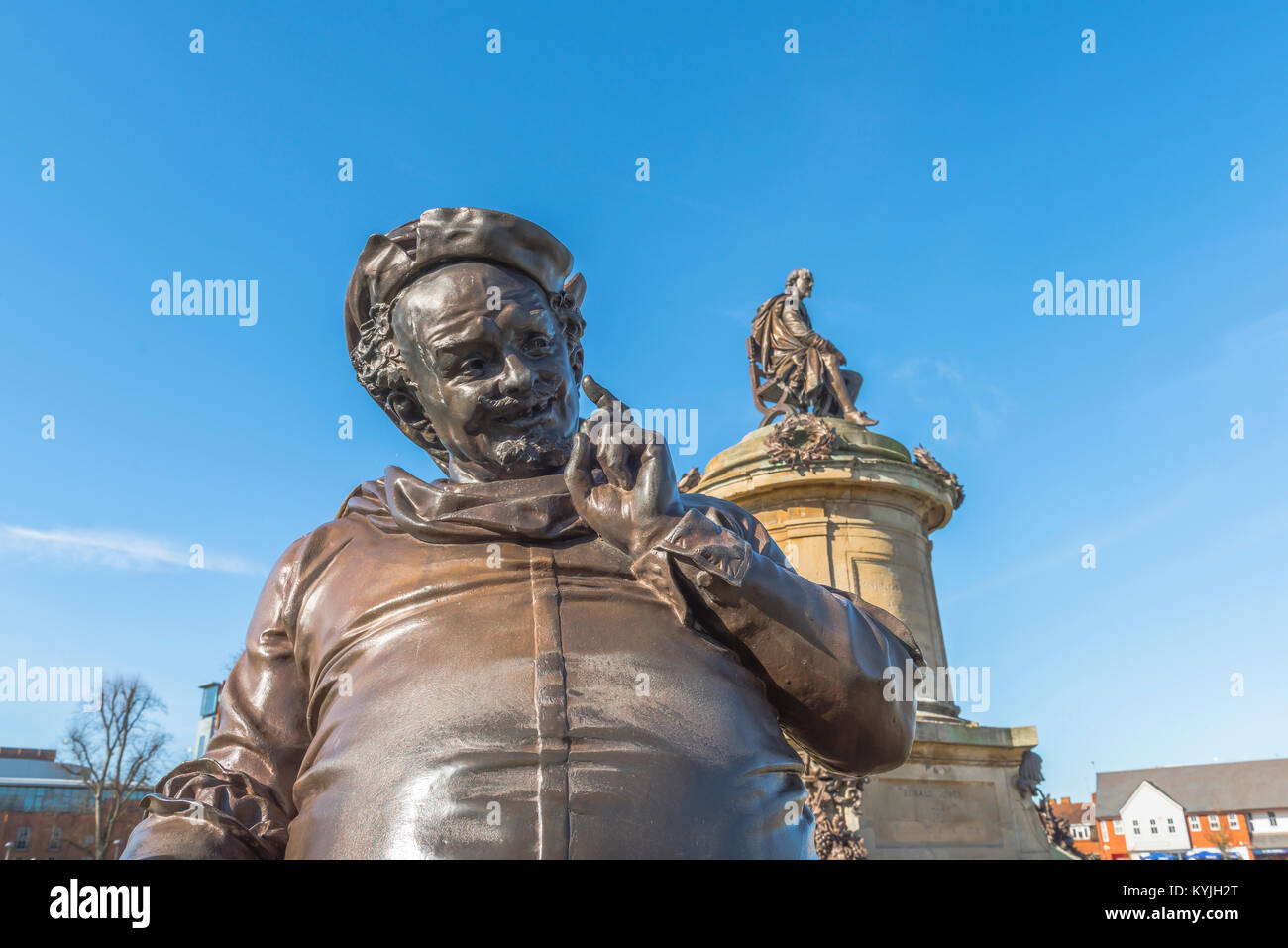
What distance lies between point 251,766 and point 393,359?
39.2 inches

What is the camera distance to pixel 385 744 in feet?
6.05

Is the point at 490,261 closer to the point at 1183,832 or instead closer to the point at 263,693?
the point at 263,693

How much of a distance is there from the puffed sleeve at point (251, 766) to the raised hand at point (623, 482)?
0.75 metres

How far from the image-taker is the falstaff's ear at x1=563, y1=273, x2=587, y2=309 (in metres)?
2.58

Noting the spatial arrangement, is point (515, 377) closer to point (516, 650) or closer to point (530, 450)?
point (530, 450)

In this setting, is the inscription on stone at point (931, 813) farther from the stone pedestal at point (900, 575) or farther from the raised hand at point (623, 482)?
the raised hand at point (623, 482)

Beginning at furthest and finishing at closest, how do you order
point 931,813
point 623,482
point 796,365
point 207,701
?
point 207,701 → point 796,365 → point 931,813 → point 623,482

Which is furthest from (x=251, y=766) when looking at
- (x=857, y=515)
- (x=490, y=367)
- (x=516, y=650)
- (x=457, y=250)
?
(x=857, y=515)

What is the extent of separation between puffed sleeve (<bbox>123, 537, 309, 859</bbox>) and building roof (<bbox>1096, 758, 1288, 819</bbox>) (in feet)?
→ 205

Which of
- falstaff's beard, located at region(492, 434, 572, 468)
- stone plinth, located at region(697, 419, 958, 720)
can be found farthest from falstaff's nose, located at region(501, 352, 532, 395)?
stone plinth, located at region(697, 419, 958, 720)

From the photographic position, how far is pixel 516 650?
194 centimetres
